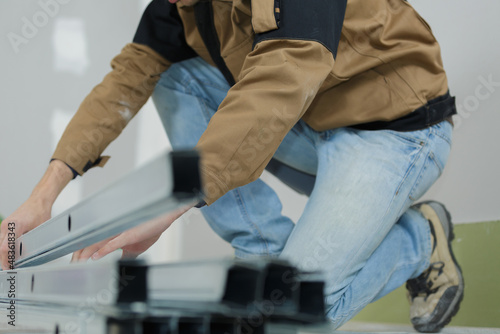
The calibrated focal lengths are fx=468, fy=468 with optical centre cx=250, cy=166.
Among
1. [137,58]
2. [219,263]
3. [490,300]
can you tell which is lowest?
[490,300]

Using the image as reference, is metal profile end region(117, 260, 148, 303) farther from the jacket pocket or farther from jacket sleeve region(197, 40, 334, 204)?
the jacket pocket

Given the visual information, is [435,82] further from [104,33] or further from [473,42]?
[104,33]

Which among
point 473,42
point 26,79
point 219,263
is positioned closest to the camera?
point 219,263

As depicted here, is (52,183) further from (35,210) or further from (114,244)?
(114,244)

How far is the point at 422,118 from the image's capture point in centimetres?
76

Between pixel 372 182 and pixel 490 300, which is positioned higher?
pixel 372 182

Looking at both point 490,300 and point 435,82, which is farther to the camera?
point 490,300

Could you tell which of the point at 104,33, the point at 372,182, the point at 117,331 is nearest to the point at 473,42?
the point at 372,182

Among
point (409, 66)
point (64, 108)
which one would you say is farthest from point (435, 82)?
point (64, 108)

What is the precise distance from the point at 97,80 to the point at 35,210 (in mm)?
1113

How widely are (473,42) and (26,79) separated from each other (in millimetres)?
1426

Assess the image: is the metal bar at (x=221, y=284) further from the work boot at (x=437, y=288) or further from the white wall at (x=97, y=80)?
the white wall at (x=97, y=80)

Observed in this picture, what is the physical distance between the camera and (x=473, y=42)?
108cm

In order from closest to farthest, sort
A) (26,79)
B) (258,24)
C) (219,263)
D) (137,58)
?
(219,263), (258,24), (137,58), (26,79)
